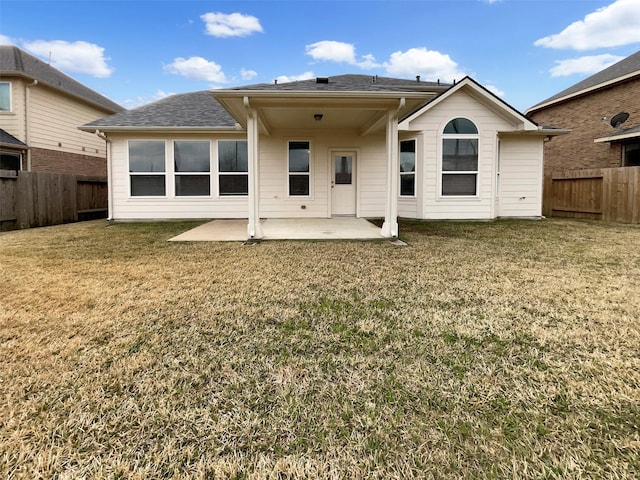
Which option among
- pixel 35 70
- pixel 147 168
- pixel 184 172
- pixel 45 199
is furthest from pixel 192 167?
pixel 35 70

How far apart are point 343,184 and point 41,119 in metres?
11.8

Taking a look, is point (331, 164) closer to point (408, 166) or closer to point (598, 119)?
point (408, 166)

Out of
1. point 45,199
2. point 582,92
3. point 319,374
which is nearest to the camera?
point 319,374

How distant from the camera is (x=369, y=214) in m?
11.4

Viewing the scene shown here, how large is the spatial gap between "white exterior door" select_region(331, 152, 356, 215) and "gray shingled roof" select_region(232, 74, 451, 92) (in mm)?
2252

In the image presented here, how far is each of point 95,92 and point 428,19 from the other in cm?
1690

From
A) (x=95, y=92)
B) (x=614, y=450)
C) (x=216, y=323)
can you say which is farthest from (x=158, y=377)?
(x=95, y=92)

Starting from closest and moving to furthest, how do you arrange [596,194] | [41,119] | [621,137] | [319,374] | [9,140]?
[319,374] → [596,194] → [9,140] → [621,137] → [41,119]

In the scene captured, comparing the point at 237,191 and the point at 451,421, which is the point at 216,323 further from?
the point at 237,191

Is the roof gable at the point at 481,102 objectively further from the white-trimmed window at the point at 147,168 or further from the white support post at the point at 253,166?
the white-trimmed window at the point at 147,168

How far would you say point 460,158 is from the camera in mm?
10586

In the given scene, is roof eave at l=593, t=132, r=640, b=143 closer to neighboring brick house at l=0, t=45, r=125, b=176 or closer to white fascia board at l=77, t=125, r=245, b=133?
white fascia board at l=77, t=125, r=245, b=133

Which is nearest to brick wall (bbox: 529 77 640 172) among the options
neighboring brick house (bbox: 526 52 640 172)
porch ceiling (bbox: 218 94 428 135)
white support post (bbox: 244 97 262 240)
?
neighboring brick house (bbox: 526 52 640 172)

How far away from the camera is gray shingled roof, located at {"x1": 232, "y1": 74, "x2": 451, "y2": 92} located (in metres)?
6.70
